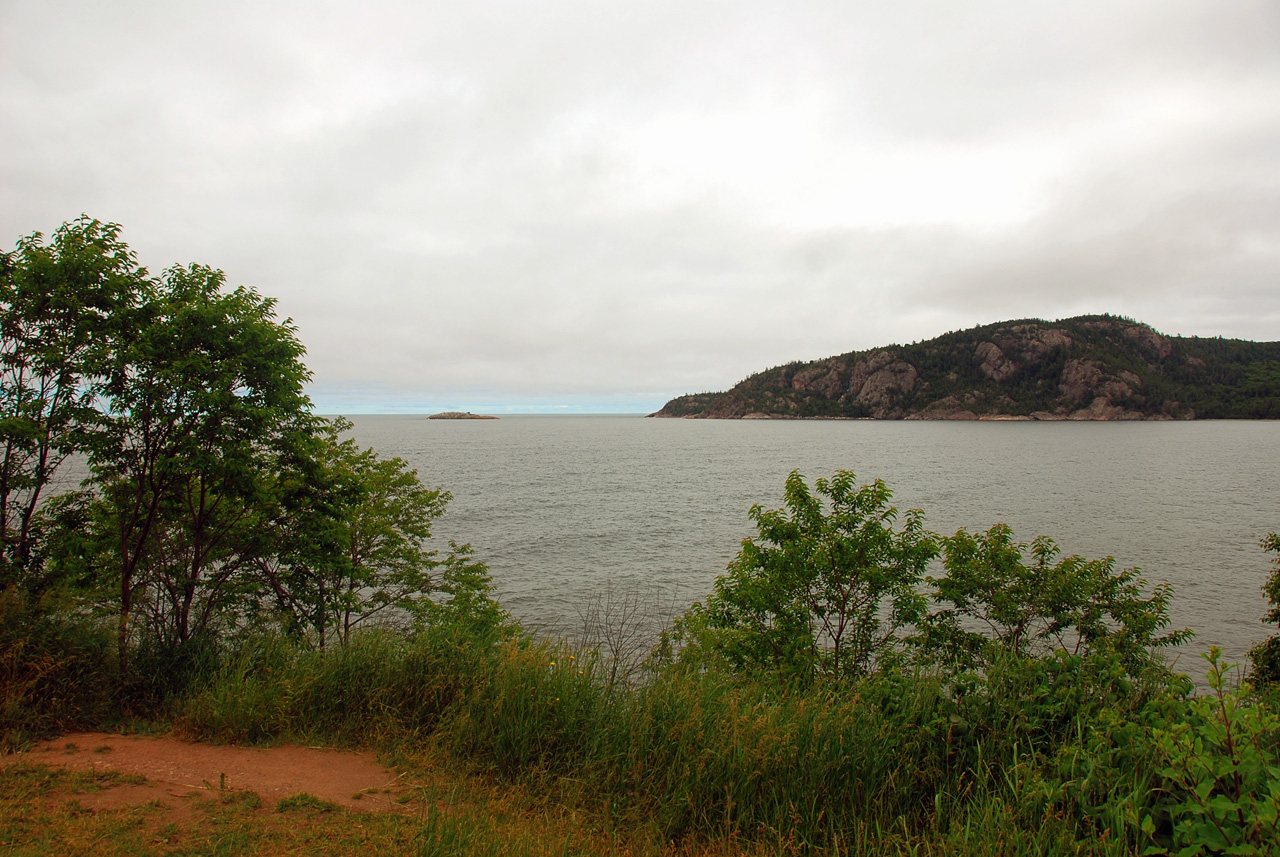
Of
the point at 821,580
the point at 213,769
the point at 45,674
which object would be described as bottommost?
the point at 821,580

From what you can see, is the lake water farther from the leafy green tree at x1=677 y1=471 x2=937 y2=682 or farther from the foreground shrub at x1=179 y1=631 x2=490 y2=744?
the foreground shrub at x1=179 y1=631 x2=490 y2=744

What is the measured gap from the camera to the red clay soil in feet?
17.2

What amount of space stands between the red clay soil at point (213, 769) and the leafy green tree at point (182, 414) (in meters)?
2.32

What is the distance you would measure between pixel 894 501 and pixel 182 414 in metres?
49.0

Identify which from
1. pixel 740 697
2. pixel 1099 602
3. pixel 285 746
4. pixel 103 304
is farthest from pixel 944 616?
pixel 103 304

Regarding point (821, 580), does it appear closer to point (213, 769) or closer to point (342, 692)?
point (342, 692)

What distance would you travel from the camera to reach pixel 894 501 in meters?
49.0

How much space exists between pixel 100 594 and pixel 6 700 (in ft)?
14.9

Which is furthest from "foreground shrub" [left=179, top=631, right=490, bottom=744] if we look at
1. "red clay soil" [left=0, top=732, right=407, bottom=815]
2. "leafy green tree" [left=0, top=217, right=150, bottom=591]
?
"leafy green tree" [left=0, top=217, right=150, bottom=591]

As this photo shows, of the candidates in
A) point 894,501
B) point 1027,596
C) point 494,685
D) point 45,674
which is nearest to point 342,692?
point 494,685

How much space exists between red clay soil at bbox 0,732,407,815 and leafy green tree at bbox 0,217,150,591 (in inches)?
170

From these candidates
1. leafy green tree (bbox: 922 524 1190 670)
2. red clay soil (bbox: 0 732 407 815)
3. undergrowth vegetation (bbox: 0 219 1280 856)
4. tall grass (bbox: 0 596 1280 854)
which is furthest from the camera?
leafy green tree (bbox: 922 524 1190 670)

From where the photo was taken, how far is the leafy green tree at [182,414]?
8.93m

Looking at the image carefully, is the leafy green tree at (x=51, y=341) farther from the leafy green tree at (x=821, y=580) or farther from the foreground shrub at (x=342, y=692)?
the leafy green tree at (x=821, y=580)
